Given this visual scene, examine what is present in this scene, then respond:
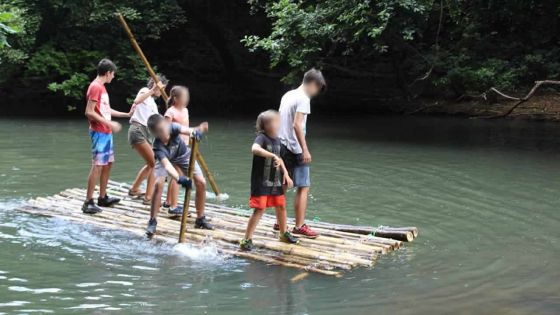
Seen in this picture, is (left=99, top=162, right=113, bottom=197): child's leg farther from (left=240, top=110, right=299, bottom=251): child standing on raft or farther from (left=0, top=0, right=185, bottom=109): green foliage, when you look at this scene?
(left=0, top=0, right=185, bottom=109): green foliage

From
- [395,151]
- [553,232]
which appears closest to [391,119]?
[395,151]

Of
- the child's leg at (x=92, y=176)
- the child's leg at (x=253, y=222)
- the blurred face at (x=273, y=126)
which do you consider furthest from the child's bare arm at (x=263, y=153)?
the child's leg at (x=92, y=176)

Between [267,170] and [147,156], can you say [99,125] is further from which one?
[267,170]

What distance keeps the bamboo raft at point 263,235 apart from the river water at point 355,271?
139mm

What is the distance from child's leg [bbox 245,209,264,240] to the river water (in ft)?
1.04

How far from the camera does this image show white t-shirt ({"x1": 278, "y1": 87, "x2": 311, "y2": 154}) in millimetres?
6414

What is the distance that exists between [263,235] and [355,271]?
4.10 ft

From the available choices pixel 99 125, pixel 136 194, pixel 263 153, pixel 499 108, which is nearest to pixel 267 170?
pixel 263 153

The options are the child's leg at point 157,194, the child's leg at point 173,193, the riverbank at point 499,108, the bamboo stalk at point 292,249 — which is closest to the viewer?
the bamboo stalk at point 292,249

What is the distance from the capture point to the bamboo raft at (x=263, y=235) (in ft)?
19.9

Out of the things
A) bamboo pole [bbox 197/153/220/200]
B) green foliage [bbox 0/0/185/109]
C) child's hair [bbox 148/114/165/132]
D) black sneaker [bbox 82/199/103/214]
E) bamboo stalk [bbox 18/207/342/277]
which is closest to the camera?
bamboo stalk [bbox 18/207/342/277]

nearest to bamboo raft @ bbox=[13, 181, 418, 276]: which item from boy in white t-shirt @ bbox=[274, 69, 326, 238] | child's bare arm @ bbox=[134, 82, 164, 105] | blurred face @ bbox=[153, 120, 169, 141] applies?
boy in white t-shirt @ bbox=[274, 69, 326, 238]

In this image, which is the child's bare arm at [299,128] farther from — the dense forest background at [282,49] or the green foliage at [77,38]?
the green foliage at [77,38]

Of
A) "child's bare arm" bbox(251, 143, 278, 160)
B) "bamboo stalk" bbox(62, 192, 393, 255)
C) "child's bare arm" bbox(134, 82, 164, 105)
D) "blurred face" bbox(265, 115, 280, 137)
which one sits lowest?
"bamboo stalk" bbox(62, 192, 393, 255)
